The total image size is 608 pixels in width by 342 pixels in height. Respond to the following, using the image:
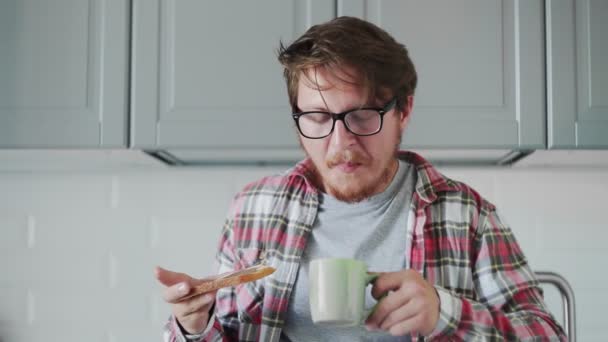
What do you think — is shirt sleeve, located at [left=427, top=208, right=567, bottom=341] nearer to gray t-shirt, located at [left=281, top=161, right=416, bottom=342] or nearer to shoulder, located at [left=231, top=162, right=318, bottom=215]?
gray t-shirt, located at [left=281, top=161, right=416, bottom=342]

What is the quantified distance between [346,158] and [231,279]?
359 mm

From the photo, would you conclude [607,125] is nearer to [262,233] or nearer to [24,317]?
[262,233]

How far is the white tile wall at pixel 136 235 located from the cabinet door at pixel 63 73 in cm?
33

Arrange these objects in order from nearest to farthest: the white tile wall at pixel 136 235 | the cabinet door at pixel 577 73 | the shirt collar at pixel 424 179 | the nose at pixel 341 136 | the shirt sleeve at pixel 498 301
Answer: the shirt sleeve at pixel 498 301, the nose at pixel 341 136, the shirt collar at pixel 424 179, the cabinet door at pixel 577 73, the white tile wall at pixel 136 235

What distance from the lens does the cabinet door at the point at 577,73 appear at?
5.64ft

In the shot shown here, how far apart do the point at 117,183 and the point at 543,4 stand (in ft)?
4.01

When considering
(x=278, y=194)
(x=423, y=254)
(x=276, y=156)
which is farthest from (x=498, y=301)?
(x=276, y=156)

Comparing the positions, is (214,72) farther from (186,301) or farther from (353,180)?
(186,301)

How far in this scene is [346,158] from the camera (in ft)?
4.30

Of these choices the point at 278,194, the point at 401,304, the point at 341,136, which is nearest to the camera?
the point at 401,304

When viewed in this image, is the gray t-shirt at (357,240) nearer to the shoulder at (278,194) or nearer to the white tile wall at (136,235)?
the shoulder at (278,194)

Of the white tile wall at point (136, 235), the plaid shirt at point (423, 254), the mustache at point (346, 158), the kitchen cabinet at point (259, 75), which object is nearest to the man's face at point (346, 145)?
the mustache at point (346, 158)

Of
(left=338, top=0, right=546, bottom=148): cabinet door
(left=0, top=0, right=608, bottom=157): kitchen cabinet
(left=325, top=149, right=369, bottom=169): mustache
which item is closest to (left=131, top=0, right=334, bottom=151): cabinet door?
(left=0, top=0, right=608, bottom=157): kitchen cabinet

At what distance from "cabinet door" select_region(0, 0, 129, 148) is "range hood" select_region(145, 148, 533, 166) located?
0.16 meters
